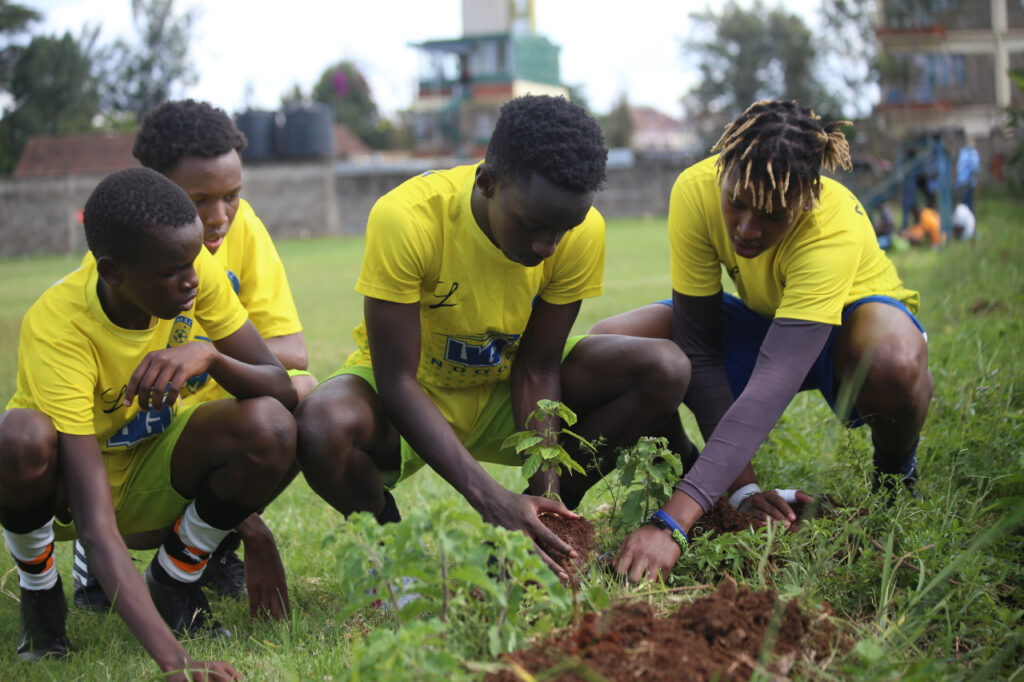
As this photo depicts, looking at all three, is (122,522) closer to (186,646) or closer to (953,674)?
(186,646)

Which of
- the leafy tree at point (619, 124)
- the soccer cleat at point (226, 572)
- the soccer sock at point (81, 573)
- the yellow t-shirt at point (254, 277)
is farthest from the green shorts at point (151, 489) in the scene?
the leafy tree at point (619, 124)

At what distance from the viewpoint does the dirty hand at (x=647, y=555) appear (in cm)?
233

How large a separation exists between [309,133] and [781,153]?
1516 inches

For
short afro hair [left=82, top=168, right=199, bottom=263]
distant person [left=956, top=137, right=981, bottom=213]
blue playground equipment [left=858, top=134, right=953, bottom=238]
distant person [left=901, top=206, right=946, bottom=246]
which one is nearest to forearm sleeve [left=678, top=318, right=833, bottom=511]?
short afro hair [left=82, top=168, right=199, bottom=263]

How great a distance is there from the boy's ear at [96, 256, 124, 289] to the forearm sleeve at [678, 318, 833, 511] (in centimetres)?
164

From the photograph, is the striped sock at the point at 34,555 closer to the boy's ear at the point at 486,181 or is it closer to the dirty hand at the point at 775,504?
the boy's ear at the point at 486,181

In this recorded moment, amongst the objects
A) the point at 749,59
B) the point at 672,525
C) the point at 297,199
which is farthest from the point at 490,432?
the point at 749,59

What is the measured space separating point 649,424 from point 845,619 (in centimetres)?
99

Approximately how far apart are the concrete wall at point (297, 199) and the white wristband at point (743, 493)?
30292mm

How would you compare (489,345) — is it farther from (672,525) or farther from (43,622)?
(43,622)

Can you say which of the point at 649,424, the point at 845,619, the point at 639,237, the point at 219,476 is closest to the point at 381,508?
the point at 219,476

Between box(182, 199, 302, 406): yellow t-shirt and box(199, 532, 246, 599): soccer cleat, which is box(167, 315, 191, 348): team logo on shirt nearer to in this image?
box(182, 199, 302, 406): yellow t-shirt

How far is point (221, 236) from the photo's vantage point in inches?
135

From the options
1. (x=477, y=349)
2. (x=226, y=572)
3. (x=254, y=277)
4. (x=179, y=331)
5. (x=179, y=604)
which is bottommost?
(x=226, y=572)
